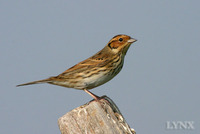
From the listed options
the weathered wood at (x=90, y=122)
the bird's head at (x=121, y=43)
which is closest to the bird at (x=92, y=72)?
the bird's head at (x=121, y=43)

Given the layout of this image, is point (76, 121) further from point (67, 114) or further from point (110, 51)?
point (110, 51)

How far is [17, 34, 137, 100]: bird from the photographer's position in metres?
8.03

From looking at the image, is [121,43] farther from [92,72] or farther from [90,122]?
[90,122]

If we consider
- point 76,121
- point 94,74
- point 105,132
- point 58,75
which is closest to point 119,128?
point 105,132

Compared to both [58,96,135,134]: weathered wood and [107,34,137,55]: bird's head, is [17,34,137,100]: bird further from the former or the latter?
[58,96,135,134]: weathered wood

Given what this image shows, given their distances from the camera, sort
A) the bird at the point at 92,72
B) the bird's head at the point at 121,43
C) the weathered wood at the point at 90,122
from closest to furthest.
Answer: the weathered wood at the point at 90,122 → the bird at the point at 92,72 → the bird's head at the point at 121,43

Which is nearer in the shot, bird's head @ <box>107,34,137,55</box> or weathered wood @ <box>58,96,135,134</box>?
weathered wood @ <box>58,96,135,134</box>

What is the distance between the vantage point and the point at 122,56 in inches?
342

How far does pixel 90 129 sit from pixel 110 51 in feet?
14.3

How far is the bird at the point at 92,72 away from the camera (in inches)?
316

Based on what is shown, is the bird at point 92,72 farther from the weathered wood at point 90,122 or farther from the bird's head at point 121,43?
the weathered wood at point 90,122

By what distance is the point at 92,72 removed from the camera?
8.12 m

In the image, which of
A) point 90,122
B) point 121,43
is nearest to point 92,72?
point 121,43

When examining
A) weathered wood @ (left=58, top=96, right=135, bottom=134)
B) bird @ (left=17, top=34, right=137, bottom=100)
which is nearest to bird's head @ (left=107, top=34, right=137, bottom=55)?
bird @ (left=17, top=34, right=137, bottom=100)
